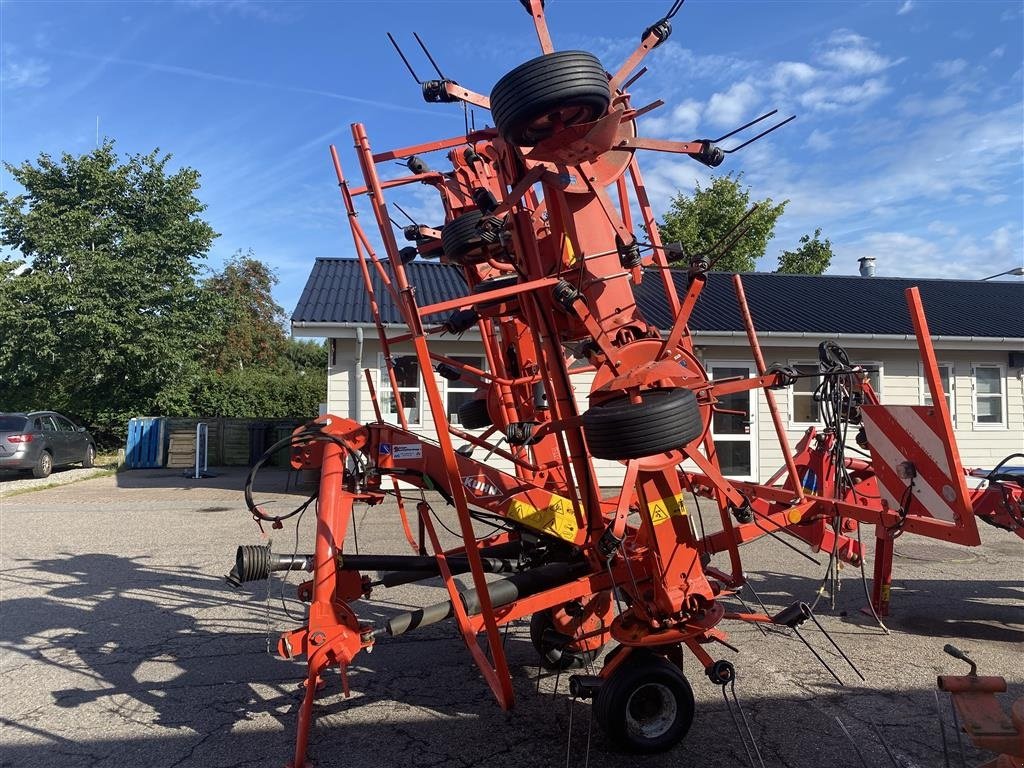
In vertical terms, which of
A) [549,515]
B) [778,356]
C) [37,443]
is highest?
[778,356]

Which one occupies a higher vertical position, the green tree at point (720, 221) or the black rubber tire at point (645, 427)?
the green tree at point (720, 221)

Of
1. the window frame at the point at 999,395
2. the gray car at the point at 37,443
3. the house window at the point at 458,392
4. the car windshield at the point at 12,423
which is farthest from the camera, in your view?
the car windshield at the point at 12,423

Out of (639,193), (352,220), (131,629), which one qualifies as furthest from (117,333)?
(639,193)

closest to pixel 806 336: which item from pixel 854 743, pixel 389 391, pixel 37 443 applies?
pixel 389 391

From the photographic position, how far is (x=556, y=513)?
13.9 feet

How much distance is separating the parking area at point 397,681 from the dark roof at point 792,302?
269 inches

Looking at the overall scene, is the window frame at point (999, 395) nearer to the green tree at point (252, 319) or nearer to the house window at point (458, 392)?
the house window at point (458, 392)

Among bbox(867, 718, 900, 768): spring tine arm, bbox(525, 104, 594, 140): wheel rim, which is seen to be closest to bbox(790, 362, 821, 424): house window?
bbox(867, 718, 900, 768): spring tine arm

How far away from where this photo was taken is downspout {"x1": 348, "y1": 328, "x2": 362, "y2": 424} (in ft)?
43.7

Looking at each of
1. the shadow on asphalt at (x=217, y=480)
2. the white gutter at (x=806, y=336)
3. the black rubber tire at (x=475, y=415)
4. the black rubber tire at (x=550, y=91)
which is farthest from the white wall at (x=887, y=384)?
the black rubber tire at (x=550, y=91)

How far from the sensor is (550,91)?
3.19m

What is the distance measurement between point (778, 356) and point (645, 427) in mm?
12454

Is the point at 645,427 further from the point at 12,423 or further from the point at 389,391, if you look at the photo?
the point at 12,423

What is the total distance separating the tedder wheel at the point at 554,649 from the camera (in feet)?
15.5
